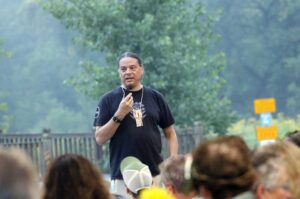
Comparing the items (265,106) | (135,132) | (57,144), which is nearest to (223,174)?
(135,132)

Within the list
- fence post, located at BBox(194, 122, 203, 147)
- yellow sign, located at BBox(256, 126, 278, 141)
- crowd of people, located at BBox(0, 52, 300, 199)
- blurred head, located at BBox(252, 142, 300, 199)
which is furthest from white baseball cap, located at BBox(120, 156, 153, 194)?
fence post, located at BBox(194, 122, 203, 147)

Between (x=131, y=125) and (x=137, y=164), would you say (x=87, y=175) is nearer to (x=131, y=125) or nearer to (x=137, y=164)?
(x=137, y=164)

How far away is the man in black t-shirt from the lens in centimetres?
809

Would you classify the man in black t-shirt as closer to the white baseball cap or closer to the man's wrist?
the man's wrist

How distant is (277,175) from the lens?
443 centimetres

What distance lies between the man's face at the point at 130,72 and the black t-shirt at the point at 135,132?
68mm

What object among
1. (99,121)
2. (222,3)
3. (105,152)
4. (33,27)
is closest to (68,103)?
(33,27)

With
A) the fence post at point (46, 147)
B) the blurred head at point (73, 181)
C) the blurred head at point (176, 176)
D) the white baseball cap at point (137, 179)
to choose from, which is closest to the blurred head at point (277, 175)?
the blurred head at point (73, 181)

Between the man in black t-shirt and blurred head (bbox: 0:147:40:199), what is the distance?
4479mm

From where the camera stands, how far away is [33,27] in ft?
169

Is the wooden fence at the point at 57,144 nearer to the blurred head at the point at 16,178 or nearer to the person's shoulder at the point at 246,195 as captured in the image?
the person's shoulder at the point at 246,195

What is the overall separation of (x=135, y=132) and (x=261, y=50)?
38.9m

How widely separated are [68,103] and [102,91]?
88.8 feet

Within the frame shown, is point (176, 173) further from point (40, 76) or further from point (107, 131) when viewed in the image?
point (40, 76)
